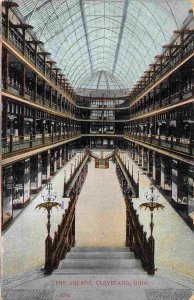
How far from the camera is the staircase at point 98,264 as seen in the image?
788cm

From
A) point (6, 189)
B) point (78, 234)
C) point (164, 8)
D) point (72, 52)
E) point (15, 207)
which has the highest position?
point (72, 52)

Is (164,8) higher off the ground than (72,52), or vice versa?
(72,52)

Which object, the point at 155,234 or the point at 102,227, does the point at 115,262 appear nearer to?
the point at 155,234

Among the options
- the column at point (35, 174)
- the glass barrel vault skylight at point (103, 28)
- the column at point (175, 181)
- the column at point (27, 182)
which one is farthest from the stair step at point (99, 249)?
the glass barrel vault skylight at point (103, 28)

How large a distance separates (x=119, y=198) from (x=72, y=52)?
26.5 meters

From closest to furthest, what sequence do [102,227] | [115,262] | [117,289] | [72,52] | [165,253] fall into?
[117,289]
[115,262]
[165,253]
[102,227]
[72,52]

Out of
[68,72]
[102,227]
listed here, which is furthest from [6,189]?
[68,72]

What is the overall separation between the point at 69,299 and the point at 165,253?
4373 mm

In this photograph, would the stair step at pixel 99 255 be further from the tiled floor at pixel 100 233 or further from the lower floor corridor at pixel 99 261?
the tiled floor at pixel 100 233

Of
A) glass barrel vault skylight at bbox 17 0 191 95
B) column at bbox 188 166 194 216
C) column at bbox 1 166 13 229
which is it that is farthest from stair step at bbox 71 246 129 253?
glass barrel vault skylight at bbox 17 0 191 95

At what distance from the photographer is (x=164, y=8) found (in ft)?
60.2

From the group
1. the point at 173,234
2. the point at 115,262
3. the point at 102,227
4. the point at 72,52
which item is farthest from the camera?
the point at 72,52

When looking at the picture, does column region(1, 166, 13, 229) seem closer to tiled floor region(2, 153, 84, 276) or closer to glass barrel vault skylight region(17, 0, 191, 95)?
tiled floor region(2, 153, 84, 276)

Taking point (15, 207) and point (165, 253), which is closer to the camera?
point (165, 253)
